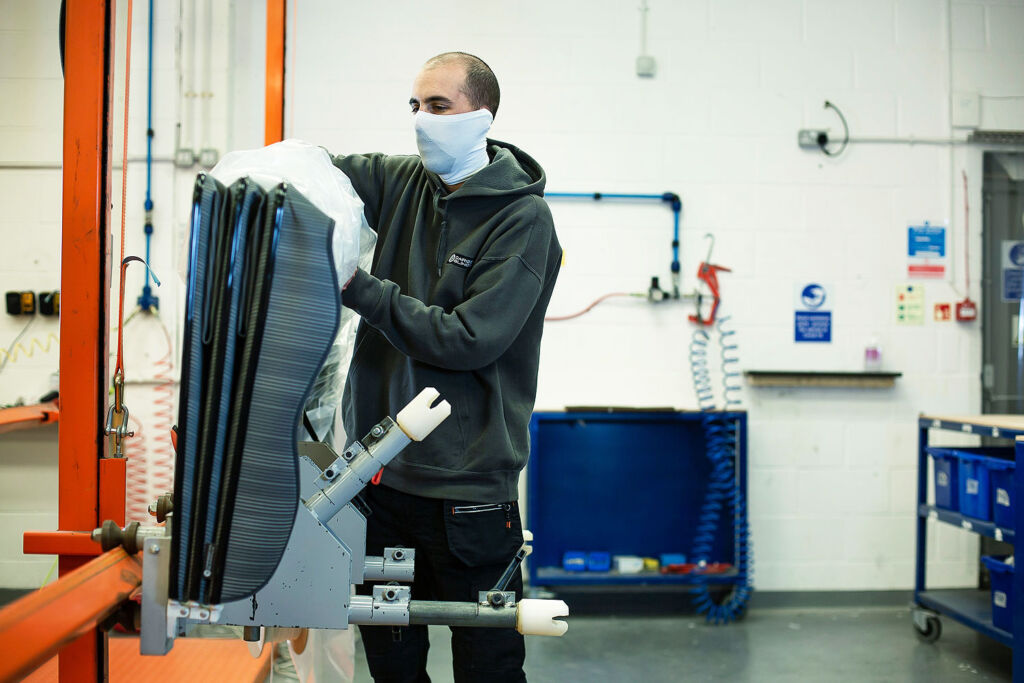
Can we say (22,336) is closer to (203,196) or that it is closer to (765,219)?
(203,196)

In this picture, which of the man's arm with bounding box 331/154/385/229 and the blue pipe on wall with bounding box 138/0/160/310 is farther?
the blue pipe on wall with bounding box 138/0/160/310

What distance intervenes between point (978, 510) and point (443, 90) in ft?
8.66

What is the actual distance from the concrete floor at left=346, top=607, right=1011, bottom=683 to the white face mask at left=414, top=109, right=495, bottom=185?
200 cm

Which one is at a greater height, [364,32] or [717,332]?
[364,32]

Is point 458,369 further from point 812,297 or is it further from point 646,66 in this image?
point 812,297

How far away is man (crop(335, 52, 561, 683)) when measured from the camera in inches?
58.7

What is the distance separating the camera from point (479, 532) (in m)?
1.51

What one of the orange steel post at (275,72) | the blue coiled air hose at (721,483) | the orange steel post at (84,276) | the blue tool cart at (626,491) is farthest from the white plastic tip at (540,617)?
the blue tool cart at (626,491)

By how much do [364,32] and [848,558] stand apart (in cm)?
335

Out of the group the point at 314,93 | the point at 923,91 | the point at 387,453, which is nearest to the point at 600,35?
the point at 314,93

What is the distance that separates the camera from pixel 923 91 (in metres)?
3.94

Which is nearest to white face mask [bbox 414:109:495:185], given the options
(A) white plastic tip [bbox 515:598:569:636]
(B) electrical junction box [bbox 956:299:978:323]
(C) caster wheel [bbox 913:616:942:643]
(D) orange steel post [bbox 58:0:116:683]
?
(D) orange steel post [bbox 58:0:116:683]

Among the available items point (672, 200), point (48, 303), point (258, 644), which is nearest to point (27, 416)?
point (48, 303)

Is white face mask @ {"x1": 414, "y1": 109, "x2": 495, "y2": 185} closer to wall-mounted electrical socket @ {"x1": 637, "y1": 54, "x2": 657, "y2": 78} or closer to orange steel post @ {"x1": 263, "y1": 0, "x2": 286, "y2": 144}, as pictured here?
orange steel post @ {"x1": 263, "y1": 0, "x2": 286, "y2": 144}
